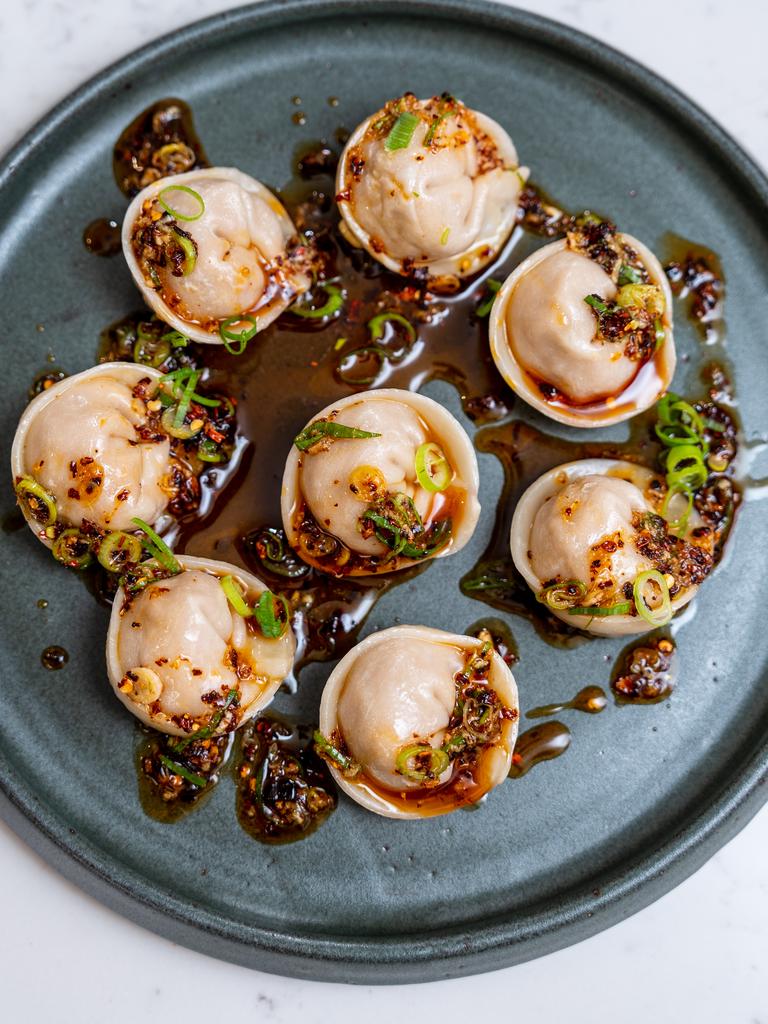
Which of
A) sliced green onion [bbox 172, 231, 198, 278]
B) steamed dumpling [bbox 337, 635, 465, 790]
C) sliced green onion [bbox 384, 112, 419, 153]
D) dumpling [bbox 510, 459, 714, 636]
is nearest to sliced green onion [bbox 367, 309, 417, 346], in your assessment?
sliced green onion [bbox 384, 112, 419, 153]

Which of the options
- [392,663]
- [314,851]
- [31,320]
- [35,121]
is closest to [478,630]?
[392,663]

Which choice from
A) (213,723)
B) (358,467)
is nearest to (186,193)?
(358,467)

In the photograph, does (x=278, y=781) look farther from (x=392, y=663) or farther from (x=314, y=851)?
(x=392, y=663)

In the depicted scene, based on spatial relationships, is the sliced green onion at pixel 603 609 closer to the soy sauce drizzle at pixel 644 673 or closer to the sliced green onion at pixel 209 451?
the soy sauce drizzle at pixel 644 673

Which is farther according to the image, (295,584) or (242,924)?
(295,584)

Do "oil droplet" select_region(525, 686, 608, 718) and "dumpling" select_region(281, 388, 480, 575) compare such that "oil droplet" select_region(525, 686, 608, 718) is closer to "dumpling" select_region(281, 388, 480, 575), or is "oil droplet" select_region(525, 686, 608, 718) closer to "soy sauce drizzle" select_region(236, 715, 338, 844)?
"dumpling" select_region(281, 388, 480, 575)

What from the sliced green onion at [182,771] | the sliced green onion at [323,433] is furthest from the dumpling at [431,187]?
the sliced green onion at [182,771]

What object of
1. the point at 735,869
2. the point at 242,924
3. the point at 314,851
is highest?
the point at 735,869

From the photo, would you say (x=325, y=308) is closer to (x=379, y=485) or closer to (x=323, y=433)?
(x=323, y=433)
